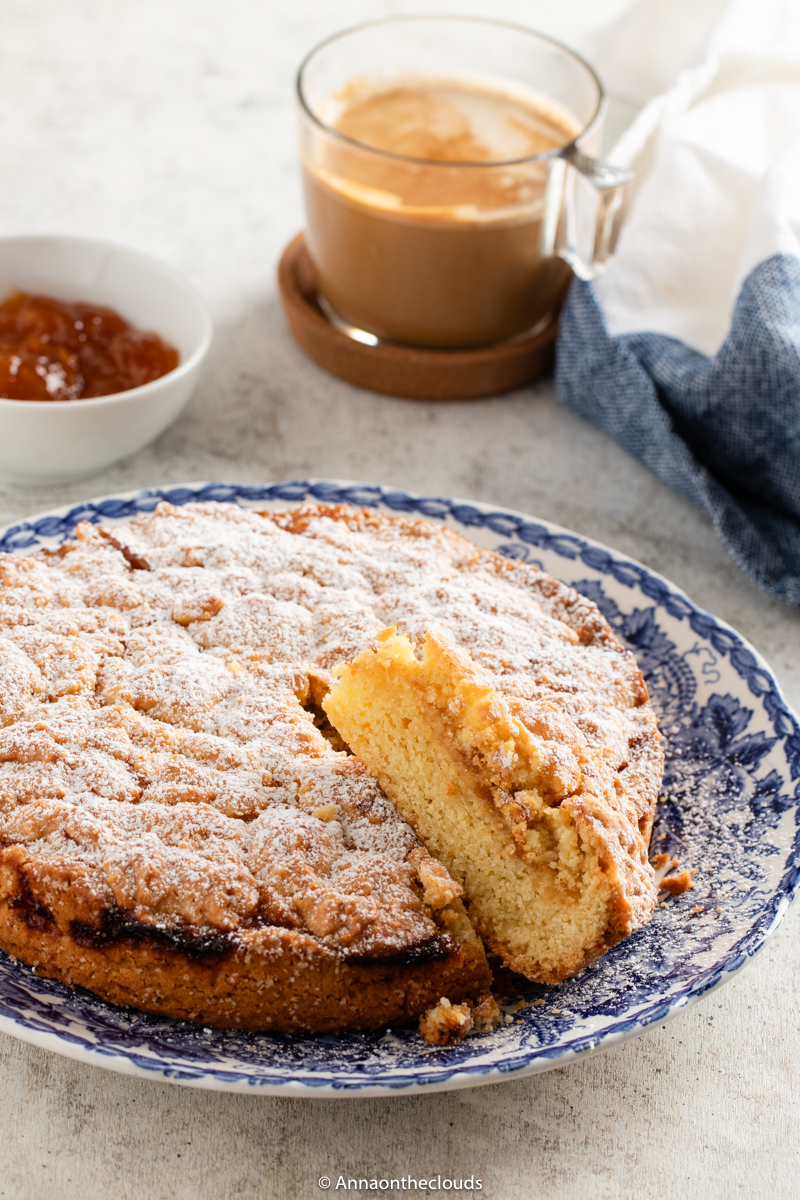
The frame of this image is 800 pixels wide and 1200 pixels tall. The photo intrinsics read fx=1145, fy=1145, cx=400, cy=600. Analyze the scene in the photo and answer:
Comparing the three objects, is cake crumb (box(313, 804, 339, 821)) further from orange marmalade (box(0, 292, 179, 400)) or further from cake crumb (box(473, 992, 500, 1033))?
orange marmalade (box(0, 292, 179, 400))

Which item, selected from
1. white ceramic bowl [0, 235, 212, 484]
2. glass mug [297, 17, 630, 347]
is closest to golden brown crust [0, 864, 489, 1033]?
white ceramic bowl [0, 235, 212, 484]

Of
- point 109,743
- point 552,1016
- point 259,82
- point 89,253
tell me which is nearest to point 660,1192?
point 552,1016

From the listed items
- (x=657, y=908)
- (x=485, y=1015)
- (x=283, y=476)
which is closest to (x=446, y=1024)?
(x=485, y=1015)

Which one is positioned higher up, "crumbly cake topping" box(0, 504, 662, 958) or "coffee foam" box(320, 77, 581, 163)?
"coffee foam" box(320, 77, 581, 163)

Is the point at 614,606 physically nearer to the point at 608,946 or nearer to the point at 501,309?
the point at 608,946

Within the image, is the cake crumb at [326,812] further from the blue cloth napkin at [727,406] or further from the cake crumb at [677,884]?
the blue cloth napkin at [727,406]

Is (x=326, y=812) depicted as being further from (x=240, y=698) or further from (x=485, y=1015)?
(x=485, y=1015)
